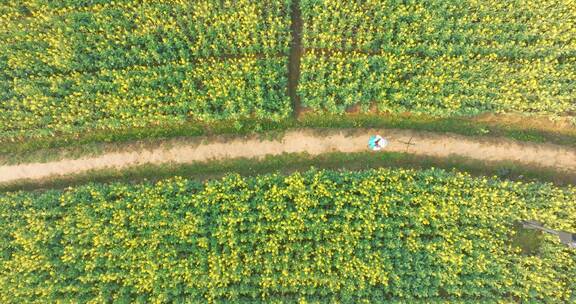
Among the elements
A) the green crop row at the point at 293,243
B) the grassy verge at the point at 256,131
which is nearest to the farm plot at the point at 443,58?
the grassy verge at the point at 256,131

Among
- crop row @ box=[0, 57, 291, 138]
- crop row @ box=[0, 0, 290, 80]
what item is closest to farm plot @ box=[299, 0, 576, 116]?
crop row @ box=[0, 57, 291, 138]

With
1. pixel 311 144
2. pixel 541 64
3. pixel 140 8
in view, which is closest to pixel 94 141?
pixel 140 8

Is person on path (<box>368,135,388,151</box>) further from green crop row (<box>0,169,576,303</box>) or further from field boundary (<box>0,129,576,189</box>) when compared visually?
green crop row (<box>0,169,576,303</box>)

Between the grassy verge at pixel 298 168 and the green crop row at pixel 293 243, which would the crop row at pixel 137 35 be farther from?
the green crop row at pixel 293 243

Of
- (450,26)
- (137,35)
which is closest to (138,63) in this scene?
(137,35)

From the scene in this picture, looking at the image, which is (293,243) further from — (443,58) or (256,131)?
(443,58)

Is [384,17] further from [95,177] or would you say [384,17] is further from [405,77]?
[95,177]
